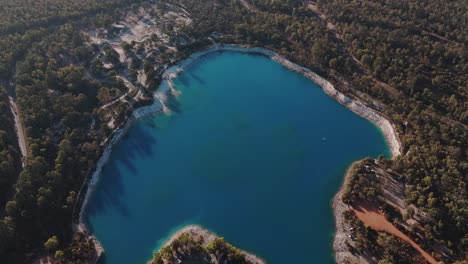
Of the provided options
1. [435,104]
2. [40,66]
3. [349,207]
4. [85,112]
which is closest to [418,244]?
[349,207]

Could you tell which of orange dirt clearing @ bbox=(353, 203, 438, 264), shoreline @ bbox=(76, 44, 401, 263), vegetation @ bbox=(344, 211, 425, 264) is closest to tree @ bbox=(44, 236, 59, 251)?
shoreline @ bbox=(76, 44, 401, 263)

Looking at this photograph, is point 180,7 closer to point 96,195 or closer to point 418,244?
point 96,195

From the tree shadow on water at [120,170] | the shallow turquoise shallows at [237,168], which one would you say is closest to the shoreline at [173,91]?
the tree shadow on water at [120,170]

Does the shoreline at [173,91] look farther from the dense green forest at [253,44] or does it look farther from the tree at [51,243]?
the tree at [51,243]

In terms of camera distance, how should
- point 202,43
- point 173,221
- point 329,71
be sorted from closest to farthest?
point 173,221, point 329,71, point 202,43

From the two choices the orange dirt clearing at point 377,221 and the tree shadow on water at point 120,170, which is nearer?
the orange dirt clearing at point 377,221

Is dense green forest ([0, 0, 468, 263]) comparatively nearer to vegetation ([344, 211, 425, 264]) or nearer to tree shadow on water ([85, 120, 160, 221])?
vegetation ([344, 211, 425, 264])
